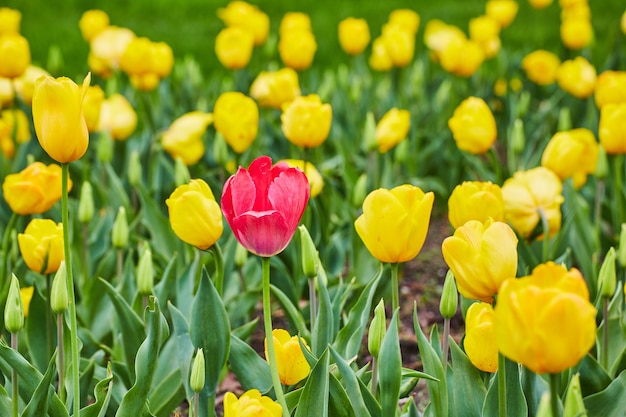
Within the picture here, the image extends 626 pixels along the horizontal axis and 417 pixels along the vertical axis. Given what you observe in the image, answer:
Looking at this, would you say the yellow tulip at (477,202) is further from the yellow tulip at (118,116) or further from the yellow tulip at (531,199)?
the yellow tulip at (118,116)

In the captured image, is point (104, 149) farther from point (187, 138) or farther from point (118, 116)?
point (118, 116)

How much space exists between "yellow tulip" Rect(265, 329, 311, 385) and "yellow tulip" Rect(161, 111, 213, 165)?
1546 mm

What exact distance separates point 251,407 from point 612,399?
780 millimetres

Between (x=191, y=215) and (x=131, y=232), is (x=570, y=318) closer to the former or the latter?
(x=191, y=215)

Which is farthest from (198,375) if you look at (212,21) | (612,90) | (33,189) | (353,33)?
(212,21)

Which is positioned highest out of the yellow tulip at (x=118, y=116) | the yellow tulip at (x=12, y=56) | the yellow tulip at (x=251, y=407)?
the yellow tulip at (x=251, y=407)

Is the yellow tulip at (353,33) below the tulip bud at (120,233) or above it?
above

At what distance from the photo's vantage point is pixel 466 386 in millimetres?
1762

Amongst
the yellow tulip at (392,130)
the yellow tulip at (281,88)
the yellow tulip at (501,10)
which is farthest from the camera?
the yellow tulip at (501,10)

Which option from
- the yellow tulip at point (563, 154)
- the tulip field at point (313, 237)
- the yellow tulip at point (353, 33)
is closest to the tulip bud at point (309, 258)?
the tulip field at point (313, 237)

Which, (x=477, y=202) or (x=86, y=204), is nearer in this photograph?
(x=477, y=202)

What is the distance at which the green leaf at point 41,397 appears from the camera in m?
1.63

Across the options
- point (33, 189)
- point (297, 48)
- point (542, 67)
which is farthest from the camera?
point (542, 67)

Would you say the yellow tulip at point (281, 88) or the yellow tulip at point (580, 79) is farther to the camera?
the yellow tulip at point (580, 79)
